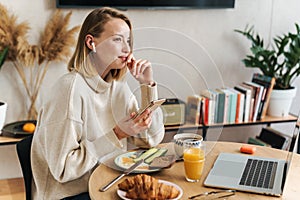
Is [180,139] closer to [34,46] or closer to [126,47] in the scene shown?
[126,47]

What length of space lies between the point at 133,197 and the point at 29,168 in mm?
546

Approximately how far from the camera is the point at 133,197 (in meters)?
1.42

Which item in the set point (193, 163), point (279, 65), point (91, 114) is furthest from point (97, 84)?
point (279, 65)

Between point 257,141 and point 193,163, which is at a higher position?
point 193,163

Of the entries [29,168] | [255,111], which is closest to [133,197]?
[29,168]

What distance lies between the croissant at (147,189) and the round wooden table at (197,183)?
0.05 m

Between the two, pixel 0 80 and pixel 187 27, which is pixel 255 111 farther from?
pixel 0 80

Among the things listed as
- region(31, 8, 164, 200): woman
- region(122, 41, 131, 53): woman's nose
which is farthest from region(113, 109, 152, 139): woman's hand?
region(122, 41, 131, 53): woman's nose

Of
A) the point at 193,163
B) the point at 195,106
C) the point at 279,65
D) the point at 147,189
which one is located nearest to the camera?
the point at 147,189

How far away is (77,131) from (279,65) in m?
1.82

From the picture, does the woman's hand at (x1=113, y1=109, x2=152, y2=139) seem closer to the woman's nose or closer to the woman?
the woman

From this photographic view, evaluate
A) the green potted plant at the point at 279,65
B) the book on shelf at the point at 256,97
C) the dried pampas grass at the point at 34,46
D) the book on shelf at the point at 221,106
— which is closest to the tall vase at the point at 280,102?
the green potted plant at the point at 279,65

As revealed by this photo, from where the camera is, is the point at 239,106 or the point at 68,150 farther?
the point at 239,106

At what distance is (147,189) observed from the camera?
1414 millimetres
